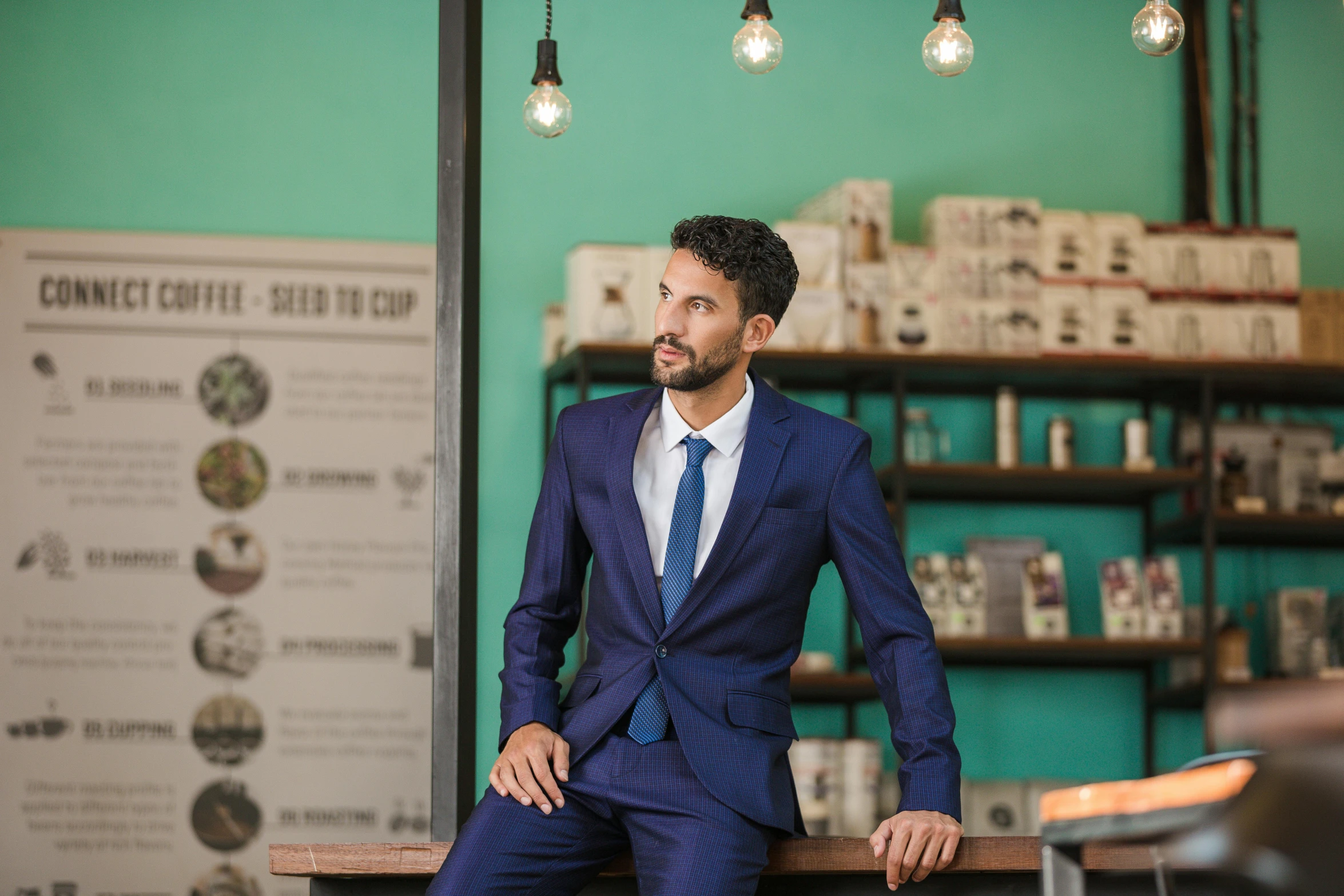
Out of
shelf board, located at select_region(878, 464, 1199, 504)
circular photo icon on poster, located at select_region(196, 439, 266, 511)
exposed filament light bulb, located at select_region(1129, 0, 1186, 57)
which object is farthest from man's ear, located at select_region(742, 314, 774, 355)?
circular photo icon on poster, located at select_region(196, 439, 266, 511)

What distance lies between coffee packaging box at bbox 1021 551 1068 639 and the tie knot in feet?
8.79

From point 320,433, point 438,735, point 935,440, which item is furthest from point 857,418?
point 438,735

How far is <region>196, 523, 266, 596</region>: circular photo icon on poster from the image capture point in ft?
16.3

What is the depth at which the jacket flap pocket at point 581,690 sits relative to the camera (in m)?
2.33

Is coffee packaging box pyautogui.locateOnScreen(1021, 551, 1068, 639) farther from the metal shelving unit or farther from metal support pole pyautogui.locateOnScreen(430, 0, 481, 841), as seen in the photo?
metal support pole pyautogui.locateOnScreen(430, 0, 481, 841)

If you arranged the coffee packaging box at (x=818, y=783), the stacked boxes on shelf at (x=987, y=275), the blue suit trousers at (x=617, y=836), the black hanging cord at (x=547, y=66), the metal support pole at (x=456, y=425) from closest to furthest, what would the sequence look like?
the blue suit trousers at (x=617, y=836) < the metal support pole at (x=456, y=425) < the black hanging cord at (x=547, y=66) < the coffee packaging box at (x=818, y=783) < the stacked boxes on shelf at (x=987, y=275)

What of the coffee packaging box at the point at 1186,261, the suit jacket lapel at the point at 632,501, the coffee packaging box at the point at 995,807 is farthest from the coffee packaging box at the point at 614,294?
the suit jacket lapel at the point at 632,501

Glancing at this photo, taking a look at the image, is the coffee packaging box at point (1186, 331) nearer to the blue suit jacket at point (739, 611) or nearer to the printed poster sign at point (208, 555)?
the printed poster sign at point (208, 555)

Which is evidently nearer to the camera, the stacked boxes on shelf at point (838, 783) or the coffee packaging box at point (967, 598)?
Result: the stacked boxes on shelf at point (838, 783)

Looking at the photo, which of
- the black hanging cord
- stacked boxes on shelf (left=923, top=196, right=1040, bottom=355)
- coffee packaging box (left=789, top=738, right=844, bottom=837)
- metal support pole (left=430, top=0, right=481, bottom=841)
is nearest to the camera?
metal support pole (left=430, top=0, right=481, bottom=841)

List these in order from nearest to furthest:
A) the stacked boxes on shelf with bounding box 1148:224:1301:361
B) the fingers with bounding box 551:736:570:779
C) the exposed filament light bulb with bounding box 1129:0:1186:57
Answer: the fingers with bounding box 551:736:570:779, the exposed filament light bulb with bounding box 1129:0:1186:57, the stacked boxes on shelf with bounding box 1148:224:1301:361

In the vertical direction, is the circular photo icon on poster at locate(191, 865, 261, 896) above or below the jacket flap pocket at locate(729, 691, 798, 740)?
below

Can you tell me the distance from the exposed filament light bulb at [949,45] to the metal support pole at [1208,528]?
2391 millimetres

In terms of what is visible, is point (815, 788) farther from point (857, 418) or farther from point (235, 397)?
point (235, 397)
